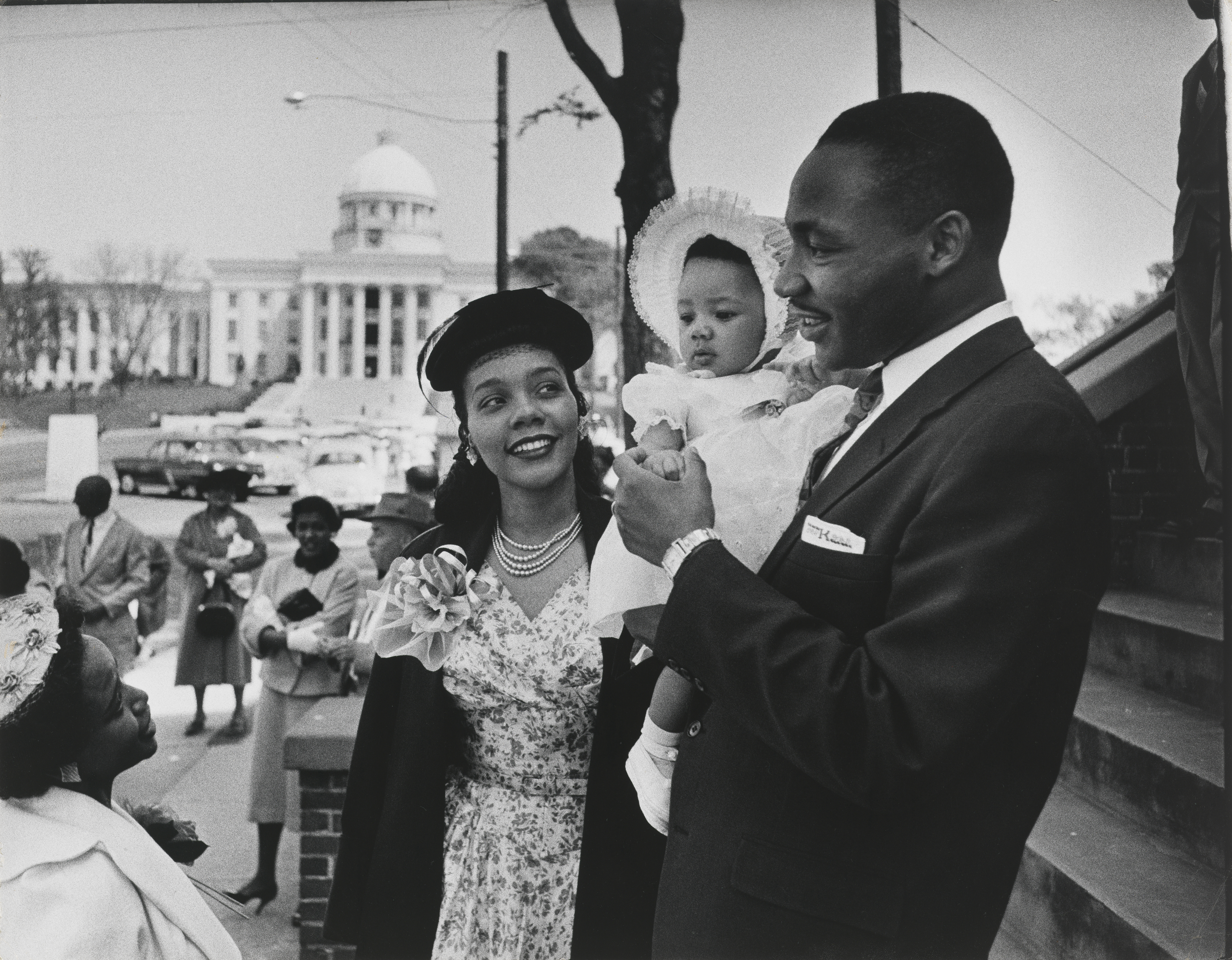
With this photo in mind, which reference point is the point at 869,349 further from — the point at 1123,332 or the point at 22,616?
the point at 1123,332

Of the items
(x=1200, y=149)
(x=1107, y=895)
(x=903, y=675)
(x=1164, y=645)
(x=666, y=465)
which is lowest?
(x=1107, y=895)

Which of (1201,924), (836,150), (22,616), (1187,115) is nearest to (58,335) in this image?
(22,616)

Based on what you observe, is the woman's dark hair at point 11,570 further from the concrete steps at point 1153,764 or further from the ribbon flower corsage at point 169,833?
the concrete steps at point 1153,764

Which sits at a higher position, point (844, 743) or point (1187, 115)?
point (1187, 115)

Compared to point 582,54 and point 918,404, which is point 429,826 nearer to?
point 918,404

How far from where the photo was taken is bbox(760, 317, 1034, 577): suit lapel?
149 cm

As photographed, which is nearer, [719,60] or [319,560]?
[719,60]

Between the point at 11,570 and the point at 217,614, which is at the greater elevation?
the point at 11,570

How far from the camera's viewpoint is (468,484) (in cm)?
268

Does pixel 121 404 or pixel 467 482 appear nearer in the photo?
pixel 467 482

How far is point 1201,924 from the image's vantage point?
2.70 m

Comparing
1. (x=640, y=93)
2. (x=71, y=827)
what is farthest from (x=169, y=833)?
(x=640, y=93)

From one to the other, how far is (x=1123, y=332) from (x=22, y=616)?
4355 millimetres

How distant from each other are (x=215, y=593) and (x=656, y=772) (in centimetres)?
503
